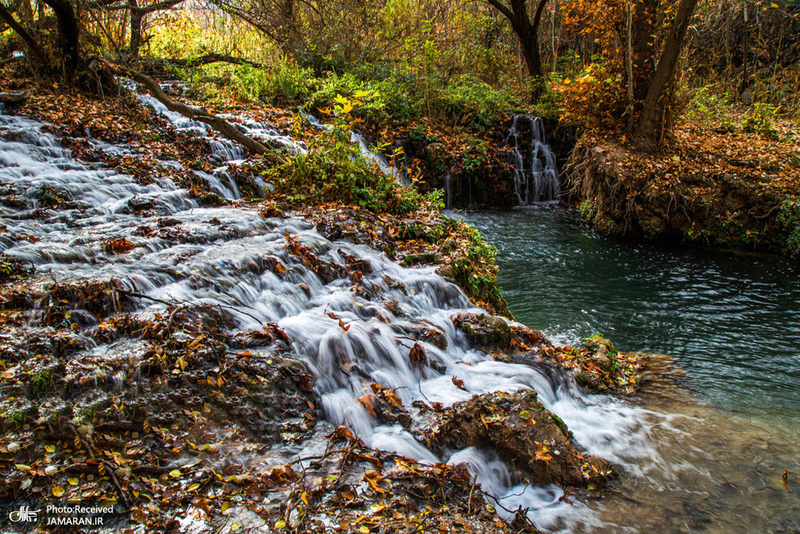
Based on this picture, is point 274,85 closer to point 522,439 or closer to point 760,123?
point 522,439

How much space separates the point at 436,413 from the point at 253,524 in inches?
67.7

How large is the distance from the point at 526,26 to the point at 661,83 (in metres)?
6.40

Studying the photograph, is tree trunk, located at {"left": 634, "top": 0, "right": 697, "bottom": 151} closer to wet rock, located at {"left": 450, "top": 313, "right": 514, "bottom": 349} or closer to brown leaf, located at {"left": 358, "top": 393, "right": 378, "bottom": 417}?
wet rock, located at {"left": 450, "top": 313, "right": 514, "bottom": 349}

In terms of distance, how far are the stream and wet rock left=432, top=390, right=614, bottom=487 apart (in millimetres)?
279

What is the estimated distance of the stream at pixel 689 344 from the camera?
11.1 feet

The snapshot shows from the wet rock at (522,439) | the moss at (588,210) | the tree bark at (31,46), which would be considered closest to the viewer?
the wet rock at (522,439)

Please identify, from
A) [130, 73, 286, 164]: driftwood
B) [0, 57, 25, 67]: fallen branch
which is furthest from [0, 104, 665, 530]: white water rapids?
[0, 57, 25, 67]: fallen branch

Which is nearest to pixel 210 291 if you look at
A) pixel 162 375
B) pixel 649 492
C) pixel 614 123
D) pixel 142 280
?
pixel 142 280

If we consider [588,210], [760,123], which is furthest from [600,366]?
[760,123]

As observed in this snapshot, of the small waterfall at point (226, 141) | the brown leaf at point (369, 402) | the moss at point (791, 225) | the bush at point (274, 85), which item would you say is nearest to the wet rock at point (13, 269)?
the brown leaf at point (369, 402)

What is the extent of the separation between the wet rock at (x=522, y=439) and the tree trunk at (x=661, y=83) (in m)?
9.87

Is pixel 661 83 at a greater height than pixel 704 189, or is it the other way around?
pixel 661 83

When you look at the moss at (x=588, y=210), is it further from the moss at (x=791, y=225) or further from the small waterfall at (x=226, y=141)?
the small waterfall at (x=226, y=141)

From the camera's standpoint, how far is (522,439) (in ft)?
11.4
